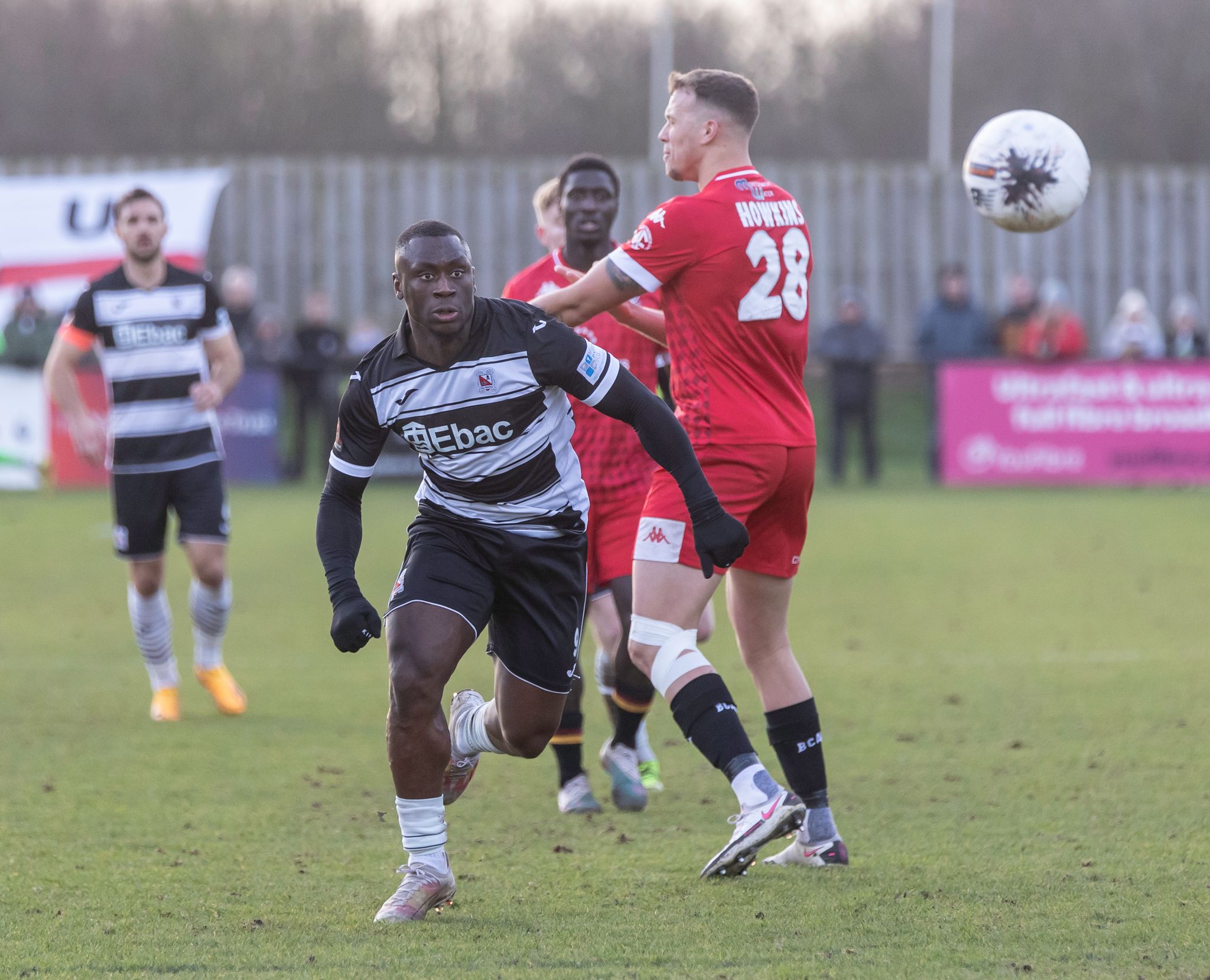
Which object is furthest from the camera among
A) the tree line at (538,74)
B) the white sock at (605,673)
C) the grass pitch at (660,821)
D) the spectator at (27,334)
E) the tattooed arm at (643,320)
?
the tree line at (538,74)

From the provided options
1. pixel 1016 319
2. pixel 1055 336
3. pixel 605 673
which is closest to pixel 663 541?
pixel 605 673

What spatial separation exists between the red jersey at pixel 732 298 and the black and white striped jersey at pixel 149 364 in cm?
341

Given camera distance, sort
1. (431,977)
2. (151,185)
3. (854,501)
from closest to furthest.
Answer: (431,977) → (854,501) → (151,185)

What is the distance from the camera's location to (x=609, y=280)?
470 cm

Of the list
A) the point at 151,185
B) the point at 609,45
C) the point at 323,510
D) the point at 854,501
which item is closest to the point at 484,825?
the point at 323,510

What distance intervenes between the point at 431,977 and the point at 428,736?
27.9 inches

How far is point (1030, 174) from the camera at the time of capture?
5.45m

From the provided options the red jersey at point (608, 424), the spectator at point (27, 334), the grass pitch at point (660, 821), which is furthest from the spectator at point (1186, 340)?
the red jersey at point (608, 424)

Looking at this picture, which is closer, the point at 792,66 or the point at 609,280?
the point at 609,280

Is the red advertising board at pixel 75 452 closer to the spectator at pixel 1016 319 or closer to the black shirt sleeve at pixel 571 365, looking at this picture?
the spectator at pixel 1016 319

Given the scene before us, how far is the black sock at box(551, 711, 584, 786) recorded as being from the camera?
18.9 feet

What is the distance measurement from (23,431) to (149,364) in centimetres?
1193

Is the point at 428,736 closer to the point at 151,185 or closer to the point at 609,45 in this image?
the point at 151,185

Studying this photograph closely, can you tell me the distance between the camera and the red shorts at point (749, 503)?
4680mm
